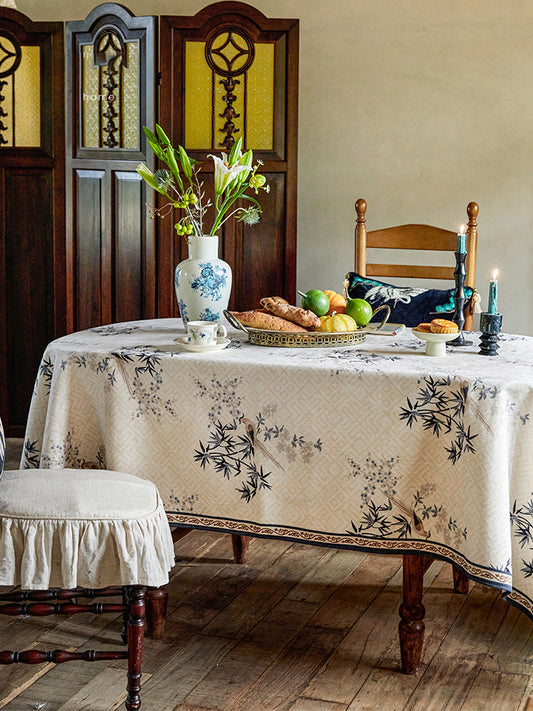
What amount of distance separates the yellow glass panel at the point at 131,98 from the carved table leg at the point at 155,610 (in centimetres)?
217

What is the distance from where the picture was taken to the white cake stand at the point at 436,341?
210cm

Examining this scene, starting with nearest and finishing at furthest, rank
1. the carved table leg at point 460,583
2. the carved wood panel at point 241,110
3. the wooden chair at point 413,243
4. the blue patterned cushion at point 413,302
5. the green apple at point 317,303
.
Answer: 1. the green apple at point 317,303
2. the carved table leg at point 460,583
3. the blue patterned cushion at point 413,302
4. the wooden chair at point 413,243
5. the carved wood panel at point 241,110

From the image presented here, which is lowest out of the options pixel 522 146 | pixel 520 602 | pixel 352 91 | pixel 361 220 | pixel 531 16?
pixel 520 602

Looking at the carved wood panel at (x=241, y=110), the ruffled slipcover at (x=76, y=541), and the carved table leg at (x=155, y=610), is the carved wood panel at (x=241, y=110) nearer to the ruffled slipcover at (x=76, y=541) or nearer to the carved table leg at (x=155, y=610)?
the carved table leg at (x=155, y=610)

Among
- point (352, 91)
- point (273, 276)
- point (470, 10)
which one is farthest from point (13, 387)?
point (470, 10)

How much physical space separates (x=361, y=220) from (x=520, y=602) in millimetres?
1793

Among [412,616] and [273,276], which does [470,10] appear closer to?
[273,276]

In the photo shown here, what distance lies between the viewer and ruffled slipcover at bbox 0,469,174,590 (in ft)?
5.64

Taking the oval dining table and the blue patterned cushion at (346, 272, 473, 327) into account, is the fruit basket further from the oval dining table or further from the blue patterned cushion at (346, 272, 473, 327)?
the blue patterned cushion at (346, 272, 473, 327)

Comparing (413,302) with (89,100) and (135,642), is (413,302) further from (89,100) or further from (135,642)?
(89,100)

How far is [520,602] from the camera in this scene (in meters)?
1.85

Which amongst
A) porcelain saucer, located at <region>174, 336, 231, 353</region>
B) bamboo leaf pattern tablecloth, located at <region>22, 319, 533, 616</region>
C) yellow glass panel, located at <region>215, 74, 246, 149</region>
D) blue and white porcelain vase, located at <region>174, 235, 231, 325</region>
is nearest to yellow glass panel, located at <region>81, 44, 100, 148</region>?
yellow glass panel, located at <region>215, 74, 246, 149</region>

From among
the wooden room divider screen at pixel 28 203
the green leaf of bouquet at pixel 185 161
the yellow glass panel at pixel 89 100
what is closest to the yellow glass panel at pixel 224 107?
the yellow glass panel at pixel 89 100

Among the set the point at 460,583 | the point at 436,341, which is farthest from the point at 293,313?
the point at 460,583
